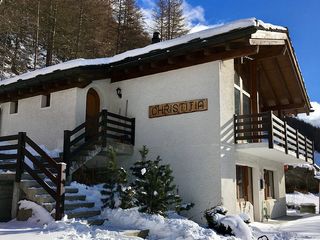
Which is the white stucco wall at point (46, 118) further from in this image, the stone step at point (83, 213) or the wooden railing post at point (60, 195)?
the wooden railing post at point (60, 195)

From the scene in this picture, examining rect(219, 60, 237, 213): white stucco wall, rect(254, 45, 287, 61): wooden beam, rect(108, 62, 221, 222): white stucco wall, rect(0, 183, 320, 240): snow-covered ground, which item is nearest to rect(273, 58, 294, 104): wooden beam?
rect(254, 45, 287, 61): wooden beam

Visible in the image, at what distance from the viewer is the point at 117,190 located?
34.3 ft

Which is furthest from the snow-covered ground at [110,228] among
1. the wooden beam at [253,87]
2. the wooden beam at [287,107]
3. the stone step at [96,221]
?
the wooden beam at [287,107]

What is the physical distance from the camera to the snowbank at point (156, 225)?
28.8 ft

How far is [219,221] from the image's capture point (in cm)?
978

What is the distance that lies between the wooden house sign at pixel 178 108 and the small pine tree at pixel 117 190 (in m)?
3.28

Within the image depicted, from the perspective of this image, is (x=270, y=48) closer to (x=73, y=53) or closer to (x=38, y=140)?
(x=38, y=140)

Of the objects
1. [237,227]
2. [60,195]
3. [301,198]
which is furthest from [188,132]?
[301,198]

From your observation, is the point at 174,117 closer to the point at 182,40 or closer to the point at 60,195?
the point at 182,40

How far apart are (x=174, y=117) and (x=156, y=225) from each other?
4.75m

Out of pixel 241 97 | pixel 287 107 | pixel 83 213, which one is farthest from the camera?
pixel 287 107

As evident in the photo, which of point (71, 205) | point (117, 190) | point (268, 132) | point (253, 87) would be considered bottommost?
point (71, 205)

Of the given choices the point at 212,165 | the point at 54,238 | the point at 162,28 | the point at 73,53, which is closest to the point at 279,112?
the point at 212,165

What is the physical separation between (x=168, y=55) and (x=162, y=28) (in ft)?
91.8
